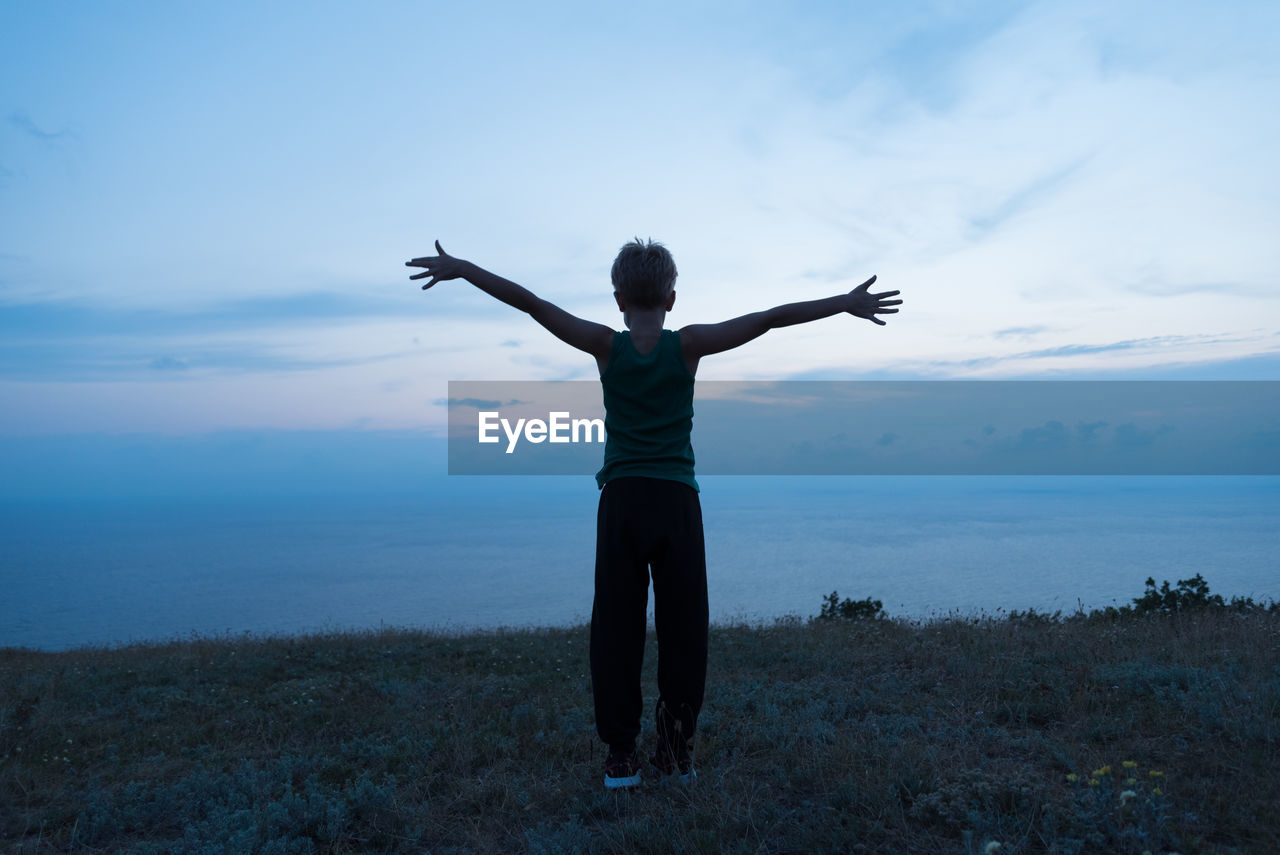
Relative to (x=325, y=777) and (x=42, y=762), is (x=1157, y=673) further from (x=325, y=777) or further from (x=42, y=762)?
(x=42, y=762)

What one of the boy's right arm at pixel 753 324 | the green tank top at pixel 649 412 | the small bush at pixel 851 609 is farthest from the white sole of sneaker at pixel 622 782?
the small bush at pixel 851 609

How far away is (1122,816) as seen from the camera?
318 centimetres

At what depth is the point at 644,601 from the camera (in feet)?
13.8

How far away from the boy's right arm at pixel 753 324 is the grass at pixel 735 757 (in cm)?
222

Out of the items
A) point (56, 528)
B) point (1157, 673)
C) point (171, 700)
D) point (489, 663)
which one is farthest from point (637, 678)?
A: point (56, 528)

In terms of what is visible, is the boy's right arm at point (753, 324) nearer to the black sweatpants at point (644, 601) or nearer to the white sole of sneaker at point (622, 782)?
the black sweatpants at point (644, 601)

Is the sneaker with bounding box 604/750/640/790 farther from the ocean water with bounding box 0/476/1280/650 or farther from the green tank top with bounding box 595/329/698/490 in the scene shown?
the ocean water with bounding box 0/476/1280/650

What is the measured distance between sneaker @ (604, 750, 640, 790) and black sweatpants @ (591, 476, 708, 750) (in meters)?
0.06

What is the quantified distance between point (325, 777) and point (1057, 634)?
23.4 feet

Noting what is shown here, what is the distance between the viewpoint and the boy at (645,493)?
13.0ft

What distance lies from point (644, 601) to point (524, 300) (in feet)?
5.57

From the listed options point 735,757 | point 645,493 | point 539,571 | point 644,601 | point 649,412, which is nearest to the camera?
point 645,493

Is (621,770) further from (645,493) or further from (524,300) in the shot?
(524,300)

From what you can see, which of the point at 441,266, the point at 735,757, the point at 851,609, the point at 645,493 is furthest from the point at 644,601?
the point at 851,609
